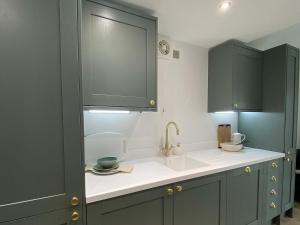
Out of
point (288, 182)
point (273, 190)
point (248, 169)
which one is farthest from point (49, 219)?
point (288, 182)

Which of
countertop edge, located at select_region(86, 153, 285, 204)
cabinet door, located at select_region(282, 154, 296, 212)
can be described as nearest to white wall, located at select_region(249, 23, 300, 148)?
cabinet door, located at select_region(282, 154, 296, 212)

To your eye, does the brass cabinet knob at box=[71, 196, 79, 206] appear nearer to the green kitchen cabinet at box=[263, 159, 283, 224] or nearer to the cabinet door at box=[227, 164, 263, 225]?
the cabinet door at box=[227, 164, 263, 225]

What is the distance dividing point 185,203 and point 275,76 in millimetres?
1774

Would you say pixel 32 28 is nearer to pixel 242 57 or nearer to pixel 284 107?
pixel 242 57

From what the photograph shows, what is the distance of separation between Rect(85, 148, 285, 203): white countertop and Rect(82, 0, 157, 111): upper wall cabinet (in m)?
0.51

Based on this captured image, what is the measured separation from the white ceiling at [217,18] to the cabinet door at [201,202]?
1.41 meters

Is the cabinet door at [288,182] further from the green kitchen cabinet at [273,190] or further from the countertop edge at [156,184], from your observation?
the countertop edge at [156,184]

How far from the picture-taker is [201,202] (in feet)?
4.49

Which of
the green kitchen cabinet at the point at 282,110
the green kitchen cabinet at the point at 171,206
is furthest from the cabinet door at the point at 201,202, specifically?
the green kitchen cabinet at the point at 282,110

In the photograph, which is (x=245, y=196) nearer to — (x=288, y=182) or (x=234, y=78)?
(x=288, y=182)

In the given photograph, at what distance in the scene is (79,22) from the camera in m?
0.89

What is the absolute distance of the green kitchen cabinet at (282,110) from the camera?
192 cm

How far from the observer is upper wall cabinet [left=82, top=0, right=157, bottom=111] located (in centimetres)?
118

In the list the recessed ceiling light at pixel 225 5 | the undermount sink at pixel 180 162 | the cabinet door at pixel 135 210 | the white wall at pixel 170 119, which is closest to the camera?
the cabinet door at pixel 135 210
